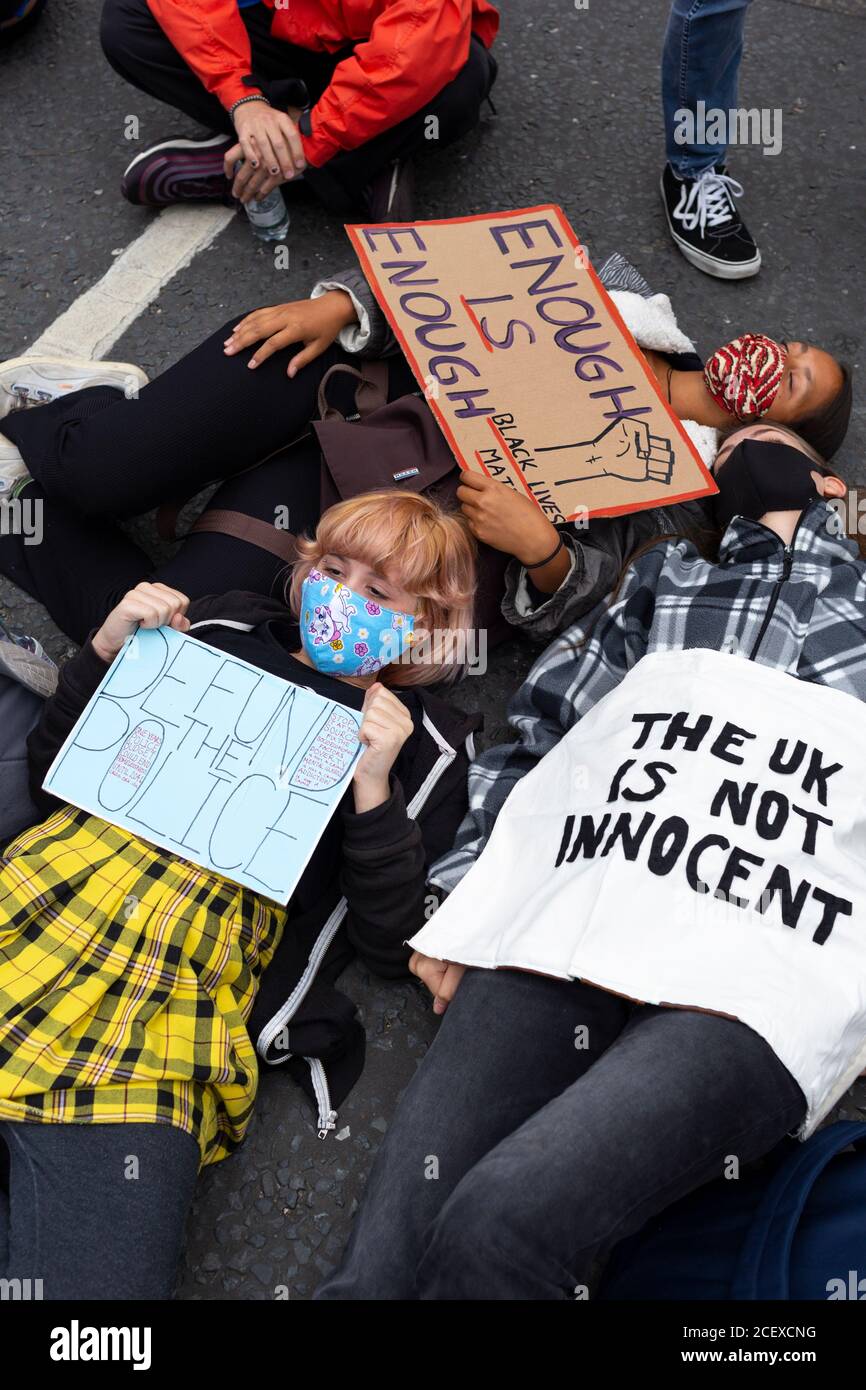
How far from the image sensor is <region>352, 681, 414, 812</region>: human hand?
1.73 metres

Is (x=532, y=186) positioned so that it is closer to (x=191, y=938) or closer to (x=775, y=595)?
(x=775, y=595)

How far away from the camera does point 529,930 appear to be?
161 cm

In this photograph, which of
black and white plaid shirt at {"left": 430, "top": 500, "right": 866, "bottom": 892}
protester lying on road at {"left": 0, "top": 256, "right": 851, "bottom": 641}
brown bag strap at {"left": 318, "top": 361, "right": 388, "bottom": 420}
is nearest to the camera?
black and white plaid shirt at {"left": 430, "top": 500, "right": 866, "bottom": 892}

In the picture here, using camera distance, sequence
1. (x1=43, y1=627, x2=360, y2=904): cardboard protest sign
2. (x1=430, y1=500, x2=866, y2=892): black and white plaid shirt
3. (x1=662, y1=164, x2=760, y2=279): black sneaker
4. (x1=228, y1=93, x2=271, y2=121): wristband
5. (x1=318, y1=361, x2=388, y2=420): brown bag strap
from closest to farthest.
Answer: (x1=43, y1=627, x2=360, y2=904): cardboard protest sign
(x1=430, y1=500, x2=866, y2=892): black and white plaid shirt
(x1=318, y1=361, x2=388, y2=420): brown bag strap
(x1=228, y1=93, x2=271, y2=121): wristband
(x1=662, y1=164, x2=760, y2=279): black sneaker

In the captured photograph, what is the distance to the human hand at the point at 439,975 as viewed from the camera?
1.73m

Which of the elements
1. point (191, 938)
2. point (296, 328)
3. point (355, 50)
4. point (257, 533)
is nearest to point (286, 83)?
point (355, 50)

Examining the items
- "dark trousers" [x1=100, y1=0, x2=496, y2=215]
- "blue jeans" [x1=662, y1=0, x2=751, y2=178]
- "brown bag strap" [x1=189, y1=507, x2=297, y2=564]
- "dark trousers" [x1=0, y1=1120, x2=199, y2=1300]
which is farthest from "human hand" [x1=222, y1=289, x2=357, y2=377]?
"dark trousers" [x1=0, y1=1120, x2=199, y2=1300]

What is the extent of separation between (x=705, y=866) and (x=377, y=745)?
1.74ft

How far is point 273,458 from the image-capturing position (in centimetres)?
225

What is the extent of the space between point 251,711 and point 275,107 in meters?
1.74

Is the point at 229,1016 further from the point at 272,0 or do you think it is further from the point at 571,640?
the point at 272,0

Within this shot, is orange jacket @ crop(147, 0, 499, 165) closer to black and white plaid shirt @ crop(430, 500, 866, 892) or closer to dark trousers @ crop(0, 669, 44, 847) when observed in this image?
black and white plaid shirt @ crop(430, 500, 866, 892)

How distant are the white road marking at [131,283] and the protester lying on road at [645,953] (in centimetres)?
154

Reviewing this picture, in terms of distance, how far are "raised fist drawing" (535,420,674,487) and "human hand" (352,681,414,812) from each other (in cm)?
65
